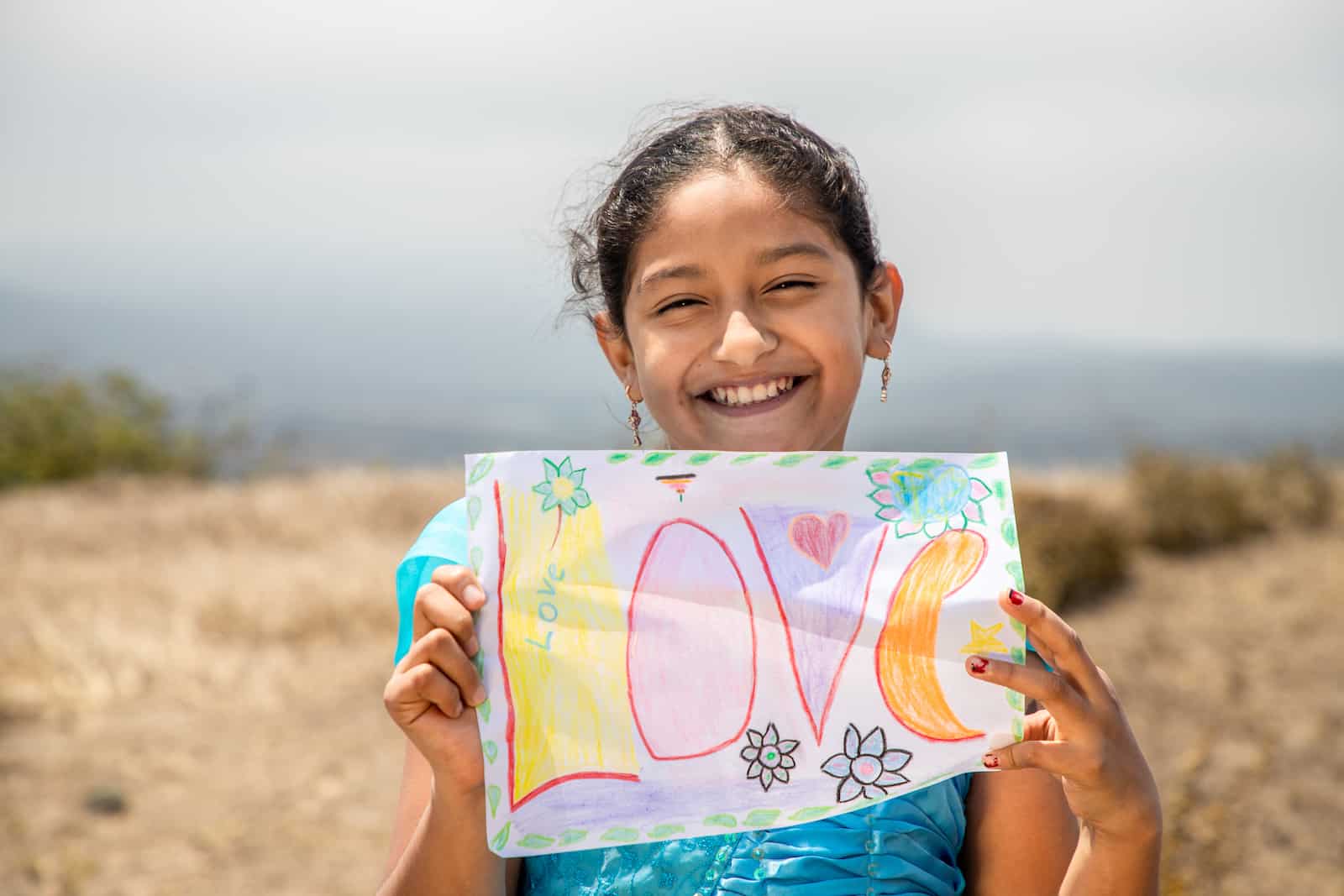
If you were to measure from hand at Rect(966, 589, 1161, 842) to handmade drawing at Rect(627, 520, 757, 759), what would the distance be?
0.30 meters

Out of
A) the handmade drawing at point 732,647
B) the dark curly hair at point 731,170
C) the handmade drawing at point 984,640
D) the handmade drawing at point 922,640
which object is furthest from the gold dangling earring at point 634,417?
the handmade drawing at point 984,640

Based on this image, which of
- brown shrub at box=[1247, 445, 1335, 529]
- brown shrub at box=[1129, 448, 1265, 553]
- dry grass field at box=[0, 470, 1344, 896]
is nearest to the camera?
dry grass field at box=[0, 470, 1344, 896]

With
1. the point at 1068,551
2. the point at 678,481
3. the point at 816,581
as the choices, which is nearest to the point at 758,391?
the point at 678,481

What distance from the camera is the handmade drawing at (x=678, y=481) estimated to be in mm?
1600

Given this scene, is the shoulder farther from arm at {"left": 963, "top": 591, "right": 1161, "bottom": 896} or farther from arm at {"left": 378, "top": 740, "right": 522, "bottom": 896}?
arm at {"left": 963, "top": 591, "right": 1161, "bottom": 896}

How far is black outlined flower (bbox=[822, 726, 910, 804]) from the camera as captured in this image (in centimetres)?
150

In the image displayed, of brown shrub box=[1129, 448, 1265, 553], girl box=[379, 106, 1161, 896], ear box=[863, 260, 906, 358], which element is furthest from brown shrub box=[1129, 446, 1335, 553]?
girl box=[379, 106, 1161, 896]

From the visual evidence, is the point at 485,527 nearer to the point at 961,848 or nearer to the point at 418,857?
the point at 418,857

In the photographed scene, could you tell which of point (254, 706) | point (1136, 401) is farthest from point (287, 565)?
point (1136, 401)

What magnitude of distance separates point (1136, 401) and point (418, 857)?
7127cm

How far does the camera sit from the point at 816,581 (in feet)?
5.07

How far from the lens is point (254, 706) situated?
6578 millimetres

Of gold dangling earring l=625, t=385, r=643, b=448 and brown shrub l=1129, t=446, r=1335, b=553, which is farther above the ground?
brown shrub l=1129, t=446, r=1335, b=553

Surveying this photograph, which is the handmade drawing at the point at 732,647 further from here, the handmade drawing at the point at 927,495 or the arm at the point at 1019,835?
the arm at the point at 1019,835
